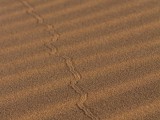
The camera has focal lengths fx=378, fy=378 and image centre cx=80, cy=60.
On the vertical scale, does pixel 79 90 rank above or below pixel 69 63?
below

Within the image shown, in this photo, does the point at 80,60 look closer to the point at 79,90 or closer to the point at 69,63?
the point at 69,63

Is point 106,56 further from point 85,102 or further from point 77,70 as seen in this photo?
point 85,102

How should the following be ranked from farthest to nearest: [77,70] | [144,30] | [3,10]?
[3,10] → [144,30] → [77,70]

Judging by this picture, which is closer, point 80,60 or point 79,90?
point 79,90

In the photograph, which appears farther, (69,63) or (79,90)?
(69,63)

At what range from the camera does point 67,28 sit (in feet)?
10.4

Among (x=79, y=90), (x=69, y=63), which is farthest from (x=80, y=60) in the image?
(x=79, y=90)

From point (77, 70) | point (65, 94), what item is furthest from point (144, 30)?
point (65, 94)

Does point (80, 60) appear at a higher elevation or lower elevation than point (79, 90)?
higher

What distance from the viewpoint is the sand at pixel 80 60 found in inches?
86.0

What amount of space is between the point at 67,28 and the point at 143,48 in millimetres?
741

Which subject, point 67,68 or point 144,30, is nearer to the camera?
point 67,68

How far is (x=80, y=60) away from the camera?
2664 mm

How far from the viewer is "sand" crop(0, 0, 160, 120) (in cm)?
218
